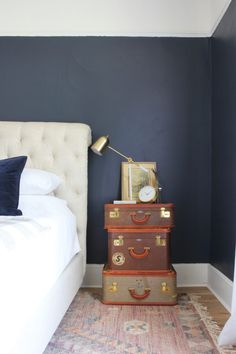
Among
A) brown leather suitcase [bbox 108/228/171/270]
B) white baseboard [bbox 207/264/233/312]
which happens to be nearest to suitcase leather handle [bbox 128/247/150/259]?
brown leather suitcase [bbox 108/228/171/270]

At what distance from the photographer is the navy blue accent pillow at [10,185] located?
250cm

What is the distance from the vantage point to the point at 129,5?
3.57 meters

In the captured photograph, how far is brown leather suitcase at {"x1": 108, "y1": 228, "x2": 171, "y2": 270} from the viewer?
3.03 metres

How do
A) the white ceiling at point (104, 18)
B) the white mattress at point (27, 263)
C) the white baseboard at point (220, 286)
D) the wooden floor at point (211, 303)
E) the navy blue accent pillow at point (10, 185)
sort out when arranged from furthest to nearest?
the white ceiling at point (104, 18) < the white baseboard at point (220, 286) < the wooden floor at point (211, 303) < the navy blue accent pillow at point (10, 185) < the white mattress at point (27, 263)

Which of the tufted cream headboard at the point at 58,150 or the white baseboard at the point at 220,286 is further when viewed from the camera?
the tufted cream headboard at the point at 58,150

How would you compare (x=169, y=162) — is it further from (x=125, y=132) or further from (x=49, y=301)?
(x=49, y=301)

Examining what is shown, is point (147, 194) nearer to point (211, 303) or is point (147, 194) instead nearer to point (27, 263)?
point (211, 303)

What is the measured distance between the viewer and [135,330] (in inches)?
95.5

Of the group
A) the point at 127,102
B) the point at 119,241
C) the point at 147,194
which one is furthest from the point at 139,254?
the point at 127,102

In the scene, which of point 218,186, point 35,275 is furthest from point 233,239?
point 35,275

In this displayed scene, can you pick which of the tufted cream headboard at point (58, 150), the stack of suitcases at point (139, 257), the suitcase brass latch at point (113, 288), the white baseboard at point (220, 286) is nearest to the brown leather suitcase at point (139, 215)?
the stack of suitcases at point (139, 257)

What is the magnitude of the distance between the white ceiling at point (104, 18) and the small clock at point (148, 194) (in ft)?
4.41

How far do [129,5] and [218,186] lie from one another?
5.57ft

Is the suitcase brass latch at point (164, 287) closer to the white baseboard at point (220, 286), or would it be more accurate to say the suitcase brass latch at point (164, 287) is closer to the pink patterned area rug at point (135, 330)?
the pink patterned area rug at point (135, 330)
